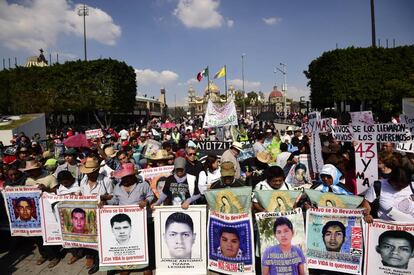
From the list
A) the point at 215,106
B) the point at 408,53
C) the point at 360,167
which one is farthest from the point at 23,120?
the point at 408,53

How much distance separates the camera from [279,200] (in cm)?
426

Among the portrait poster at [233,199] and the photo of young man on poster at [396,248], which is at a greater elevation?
the portrait poster at [233,199]

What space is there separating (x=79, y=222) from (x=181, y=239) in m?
1.69

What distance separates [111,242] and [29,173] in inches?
92.1

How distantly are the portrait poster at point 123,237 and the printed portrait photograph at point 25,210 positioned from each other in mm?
1585

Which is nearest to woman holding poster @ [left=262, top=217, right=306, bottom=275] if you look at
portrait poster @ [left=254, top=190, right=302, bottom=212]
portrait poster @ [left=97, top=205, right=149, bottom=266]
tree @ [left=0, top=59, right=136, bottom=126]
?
portrait poster @ [left=254, top=190, right=302, bottom=212]

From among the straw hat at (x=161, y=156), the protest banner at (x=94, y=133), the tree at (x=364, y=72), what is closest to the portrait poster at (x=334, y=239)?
the straw hat at (x=161, y=156)

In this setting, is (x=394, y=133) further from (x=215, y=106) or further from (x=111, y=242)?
(x=215, y=106)

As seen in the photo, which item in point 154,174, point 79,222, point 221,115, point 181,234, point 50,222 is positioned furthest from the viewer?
point 221,115

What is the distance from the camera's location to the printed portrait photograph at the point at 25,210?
5488 mm

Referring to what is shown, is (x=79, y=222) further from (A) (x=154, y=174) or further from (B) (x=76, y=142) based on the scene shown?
(B) (x=76, y=142)

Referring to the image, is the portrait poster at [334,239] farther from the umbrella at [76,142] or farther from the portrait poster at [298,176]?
the umbrella at [76,142]

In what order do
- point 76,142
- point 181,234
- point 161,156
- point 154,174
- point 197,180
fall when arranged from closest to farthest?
point 181,234
point 197,180
point 154,174
point 161,156
point 76,142

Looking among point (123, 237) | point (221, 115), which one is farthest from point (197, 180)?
point (221, 115)
